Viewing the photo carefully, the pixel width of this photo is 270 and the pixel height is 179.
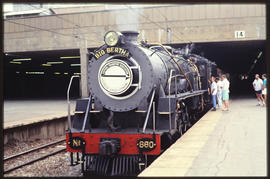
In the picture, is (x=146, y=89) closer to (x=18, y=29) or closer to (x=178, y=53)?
(x=178, y=53)

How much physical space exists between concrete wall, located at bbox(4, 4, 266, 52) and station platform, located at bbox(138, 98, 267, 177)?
36.4 feet

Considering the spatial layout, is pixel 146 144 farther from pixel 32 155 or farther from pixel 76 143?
pixel 32 155

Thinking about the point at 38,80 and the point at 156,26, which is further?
the point at 38,80

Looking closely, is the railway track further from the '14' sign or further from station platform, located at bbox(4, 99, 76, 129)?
the '14' sign

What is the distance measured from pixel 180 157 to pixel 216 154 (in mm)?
696

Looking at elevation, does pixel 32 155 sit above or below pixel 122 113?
below

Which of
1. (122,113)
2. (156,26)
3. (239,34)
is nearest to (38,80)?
(156,26)

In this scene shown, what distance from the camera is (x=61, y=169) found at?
24.2ft

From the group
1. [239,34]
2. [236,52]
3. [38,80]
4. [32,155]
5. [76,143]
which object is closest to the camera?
[76,143]

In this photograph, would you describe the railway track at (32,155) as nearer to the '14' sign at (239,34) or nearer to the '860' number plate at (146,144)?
the '860' number plate at (146,144)

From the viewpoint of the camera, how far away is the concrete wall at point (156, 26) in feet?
60.1

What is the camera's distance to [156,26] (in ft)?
63.8

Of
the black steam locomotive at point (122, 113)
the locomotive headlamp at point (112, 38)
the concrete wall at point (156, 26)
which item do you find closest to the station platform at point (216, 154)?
the black steam locomotive at point (122, 113)

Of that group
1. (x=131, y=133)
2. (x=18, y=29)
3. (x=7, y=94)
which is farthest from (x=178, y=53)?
(x=7, y=94)
